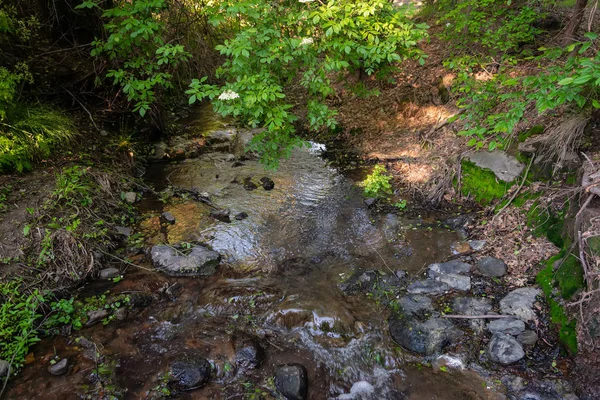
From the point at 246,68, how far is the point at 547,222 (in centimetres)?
430

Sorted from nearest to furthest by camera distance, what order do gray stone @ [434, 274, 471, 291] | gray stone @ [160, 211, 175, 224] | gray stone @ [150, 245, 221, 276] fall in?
gray stone @ [434, 274, 471, 291], gray stone @ [150, 245, 221, 276], gray stone @ [160, 211, 175, 224]

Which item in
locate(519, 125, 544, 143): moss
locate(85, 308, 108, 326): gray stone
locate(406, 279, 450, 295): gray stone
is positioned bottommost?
locate(406, 279, 450, 295): gray stone

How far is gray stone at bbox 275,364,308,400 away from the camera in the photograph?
3.39 m

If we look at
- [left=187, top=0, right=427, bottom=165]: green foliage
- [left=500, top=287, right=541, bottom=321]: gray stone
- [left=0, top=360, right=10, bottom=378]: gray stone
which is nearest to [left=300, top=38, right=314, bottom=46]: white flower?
[left=187, top=0, right=427, bottom=165]: green foliage

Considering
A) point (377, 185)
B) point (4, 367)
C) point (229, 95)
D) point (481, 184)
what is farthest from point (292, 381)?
point (481, 184)

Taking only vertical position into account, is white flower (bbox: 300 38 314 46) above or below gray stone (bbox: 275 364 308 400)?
above

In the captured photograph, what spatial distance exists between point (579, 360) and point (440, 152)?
4.59 m

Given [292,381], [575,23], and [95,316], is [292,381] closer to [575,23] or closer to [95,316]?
[95,316]

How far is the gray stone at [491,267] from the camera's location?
4387mm

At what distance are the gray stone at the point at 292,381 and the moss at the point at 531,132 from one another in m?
4.72

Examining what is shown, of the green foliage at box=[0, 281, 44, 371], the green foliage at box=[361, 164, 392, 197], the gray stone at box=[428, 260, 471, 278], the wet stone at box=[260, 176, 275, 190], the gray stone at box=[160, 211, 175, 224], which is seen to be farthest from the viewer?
the wet stone at box=[260, 176, 275, 190]

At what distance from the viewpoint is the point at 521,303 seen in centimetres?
385

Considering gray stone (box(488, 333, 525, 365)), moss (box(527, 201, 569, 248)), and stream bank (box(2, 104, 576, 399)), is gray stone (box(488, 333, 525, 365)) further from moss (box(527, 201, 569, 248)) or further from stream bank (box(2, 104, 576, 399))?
moss (box(527, 201, 569, 248))

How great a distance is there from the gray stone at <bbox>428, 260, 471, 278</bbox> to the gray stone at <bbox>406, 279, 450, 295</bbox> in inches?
6.5
